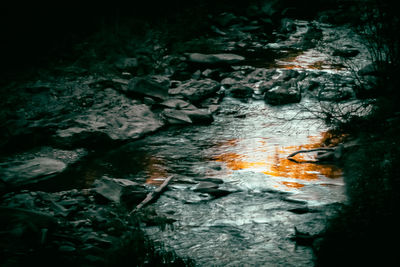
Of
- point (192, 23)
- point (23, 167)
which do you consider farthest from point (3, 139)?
point (192, 23)

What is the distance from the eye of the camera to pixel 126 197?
361 centimetres

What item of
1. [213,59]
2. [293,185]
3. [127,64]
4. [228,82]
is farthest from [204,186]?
[127,64]

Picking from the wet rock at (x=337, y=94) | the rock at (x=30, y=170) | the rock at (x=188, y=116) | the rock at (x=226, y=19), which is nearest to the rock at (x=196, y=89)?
the rock at (x=188, y=116)

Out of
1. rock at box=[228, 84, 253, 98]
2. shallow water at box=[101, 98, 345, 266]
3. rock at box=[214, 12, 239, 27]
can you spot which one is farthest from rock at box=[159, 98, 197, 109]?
rock at box=[214, 12, 239, 27]

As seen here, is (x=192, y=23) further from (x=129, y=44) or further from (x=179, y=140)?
(x=179, y=140)

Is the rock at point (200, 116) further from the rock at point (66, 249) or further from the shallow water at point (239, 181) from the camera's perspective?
the rock at point (66, 249)

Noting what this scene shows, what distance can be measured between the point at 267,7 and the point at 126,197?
32.3 ft

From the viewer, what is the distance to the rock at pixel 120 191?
358cm

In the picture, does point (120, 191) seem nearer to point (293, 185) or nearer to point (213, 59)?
point (293, 185)

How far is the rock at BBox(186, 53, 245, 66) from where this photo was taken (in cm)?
792

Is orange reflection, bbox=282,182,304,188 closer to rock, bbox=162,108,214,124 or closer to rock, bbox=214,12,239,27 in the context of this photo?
rock, bbox=162,108,214,124

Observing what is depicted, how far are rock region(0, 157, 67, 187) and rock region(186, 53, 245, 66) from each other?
4.25 m

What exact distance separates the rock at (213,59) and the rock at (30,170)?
13.9 ft

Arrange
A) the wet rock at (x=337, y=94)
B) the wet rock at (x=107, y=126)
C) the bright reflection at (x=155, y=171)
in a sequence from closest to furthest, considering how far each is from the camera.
Result: the bright reflection at (x=155, y=171)
the wet rock at (x=107, y=126)
the wet rock at (x=337, y=94)
